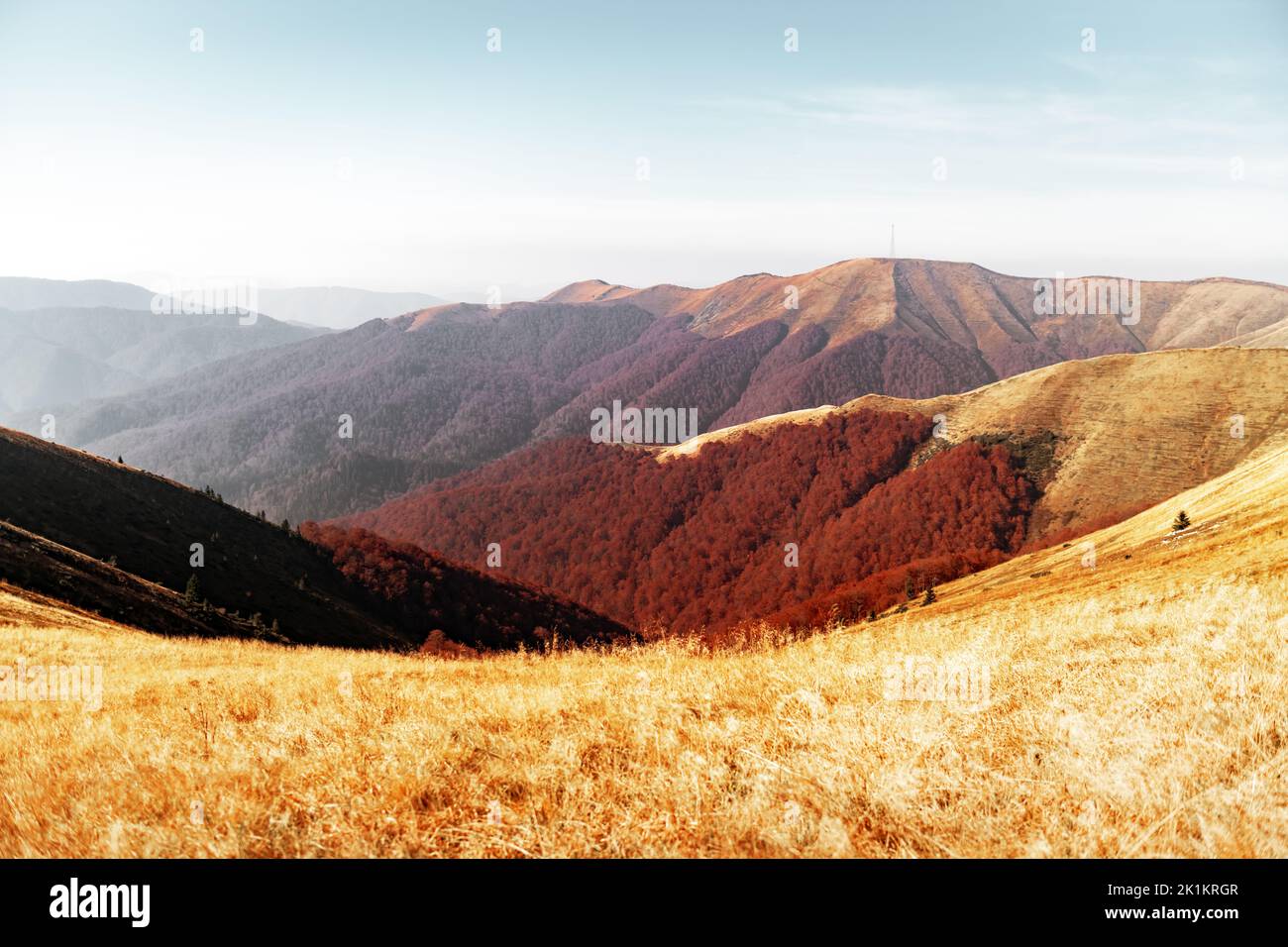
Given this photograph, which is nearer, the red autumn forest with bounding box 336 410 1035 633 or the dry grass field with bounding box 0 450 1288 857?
the dry grass field with bounding box 0 450 1288 857

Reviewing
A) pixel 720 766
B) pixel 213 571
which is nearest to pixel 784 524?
pixel 213 571

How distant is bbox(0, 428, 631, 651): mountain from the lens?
36.7m

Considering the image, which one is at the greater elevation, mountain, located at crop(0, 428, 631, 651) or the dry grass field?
the dry grass field

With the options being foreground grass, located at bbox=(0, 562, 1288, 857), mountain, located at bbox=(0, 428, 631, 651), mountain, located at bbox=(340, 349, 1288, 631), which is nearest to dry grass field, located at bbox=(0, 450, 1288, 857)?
foreground grass, located at bbox=(0, 562, 1288, 857)

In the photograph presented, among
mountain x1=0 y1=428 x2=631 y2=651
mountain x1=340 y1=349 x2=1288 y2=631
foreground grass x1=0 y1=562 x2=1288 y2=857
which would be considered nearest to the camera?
foreground grass x1=0 y1=562 x2=1288 y2=857

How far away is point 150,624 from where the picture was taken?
33.4m

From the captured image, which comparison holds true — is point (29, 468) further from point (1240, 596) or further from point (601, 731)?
point (1240, 596)

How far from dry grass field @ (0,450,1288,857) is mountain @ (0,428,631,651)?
2405 centimetres

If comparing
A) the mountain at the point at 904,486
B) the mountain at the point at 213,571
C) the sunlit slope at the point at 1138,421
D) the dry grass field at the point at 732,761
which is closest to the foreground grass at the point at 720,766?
the dry grass field at the point at 732,761

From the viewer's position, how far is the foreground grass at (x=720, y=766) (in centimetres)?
384

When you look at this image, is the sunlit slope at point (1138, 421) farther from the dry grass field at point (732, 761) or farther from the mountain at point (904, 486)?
the dry grass field at point (732, 761)

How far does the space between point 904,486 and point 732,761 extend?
14619 centimetres

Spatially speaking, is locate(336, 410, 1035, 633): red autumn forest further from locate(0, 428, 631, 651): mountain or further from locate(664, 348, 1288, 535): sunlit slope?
locate(0, 428, 631, 651): mountain
